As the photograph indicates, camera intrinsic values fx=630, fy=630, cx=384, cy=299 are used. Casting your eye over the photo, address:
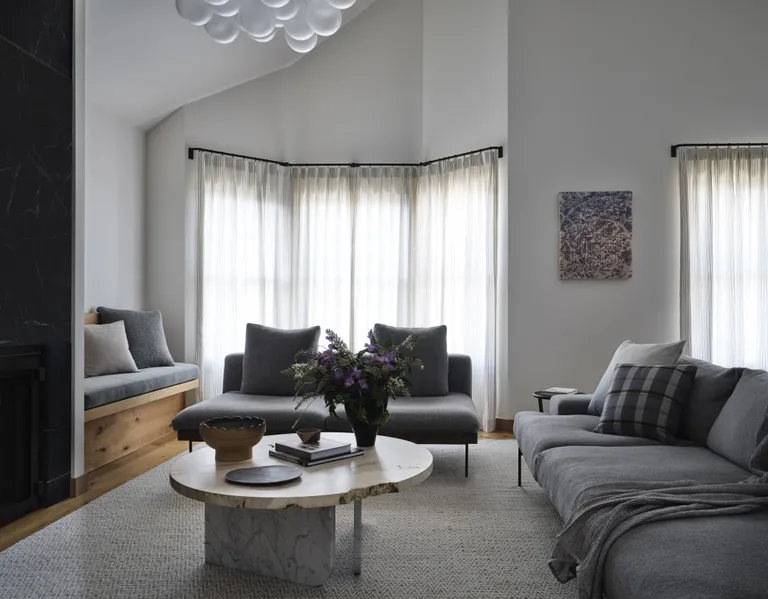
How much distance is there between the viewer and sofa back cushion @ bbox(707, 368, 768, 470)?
97.0 inches

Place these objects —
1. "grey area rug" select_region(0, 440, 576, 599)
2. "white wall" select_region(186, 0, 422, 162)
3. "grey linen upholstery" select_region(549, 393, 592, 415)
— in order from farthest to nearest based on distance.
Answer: "white wall" select_region(186, 0, 422, 162), "grey linen upholstery" select_region(549, 393, 592, 415), "grey area rug" select_region(0, 440, 576, 599)

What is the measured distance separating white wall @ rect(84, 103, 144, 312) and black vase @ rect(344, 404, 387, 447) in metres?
3.14

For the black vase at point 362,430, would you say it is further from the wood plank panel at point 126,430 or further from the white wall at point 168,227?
the white wall at point 168,227

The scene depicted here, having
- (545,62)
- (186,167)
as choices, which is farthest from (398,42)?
(186,167)

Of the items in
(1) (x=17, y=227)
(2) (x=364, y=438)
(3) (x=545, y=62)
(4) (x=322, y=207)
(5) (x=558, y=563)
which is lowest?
(5) (x=558, y=563)

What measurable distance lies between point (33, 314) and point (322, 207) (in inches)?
129

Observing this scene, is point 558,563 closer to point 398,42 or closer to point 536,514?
point 536,514

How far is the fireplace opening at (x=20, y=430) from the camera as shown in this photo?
3.12 meters

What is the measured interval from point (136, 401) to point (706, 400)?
11.8 feet

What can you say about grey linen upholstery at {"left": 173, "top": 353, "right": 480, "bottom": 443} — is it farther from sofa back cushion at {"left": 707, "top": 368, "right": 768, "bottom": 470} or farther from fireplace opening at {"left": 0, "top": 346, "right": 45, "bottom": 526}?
sofa back cushion at {"left": 707, "top": 368, "right": 768, "bottom": 470}

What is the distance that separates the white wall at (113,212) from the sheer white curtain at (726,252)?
4726mm

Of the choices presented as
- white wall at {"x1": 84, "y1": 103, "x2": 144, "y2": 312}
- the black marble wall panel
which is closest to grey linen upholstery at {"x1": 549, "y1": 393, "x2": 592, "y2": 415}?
the black marble wall panel

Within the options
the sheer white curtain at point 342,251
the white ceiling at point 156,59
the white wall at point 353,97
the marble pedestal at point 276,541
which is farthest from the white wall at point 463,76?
the marble pedestal at point 276,541

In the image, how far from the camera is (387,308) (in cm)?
607
